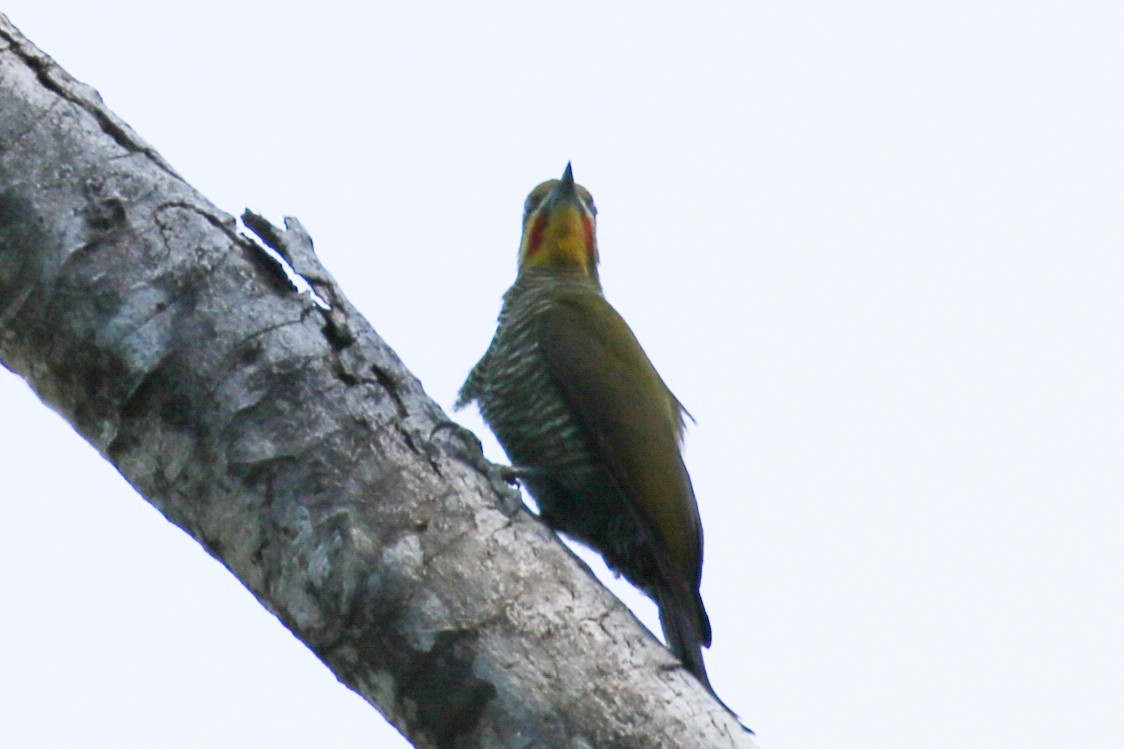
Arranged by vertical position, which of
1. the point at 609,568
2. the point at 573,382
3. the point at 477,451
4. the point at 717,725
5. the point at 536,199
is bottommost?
the point at 717,725

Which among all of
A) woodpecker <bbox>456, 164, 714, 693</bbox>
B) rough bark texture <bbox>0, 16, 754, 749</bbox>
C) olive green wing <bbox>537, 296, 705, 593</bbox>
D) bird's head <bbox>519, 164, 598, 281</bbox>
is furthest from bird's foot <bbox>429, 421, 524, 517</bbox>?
bird's head <bbox>519, 164, 598, 281</bbox>

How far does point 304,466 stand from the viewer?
221 centimetres

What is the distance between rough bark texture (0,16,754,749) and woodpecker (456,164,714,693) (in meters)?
1.26

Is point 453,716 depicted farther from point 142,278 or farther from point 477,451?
point 142,278

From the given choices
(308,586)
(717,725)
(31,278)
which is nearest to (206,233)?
(31,278)

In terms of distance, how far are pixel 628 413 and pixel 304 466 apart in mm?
2226

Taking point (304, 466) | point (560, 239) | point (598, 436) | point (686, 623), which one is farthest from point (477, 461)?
point (560, 239)

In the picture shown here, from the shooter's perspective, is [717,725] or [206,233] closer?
[717,725]

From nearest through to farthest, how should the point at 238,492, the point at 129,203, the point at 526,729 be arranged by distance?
the point at 526,729
the point at 238,492
the point at 129,203

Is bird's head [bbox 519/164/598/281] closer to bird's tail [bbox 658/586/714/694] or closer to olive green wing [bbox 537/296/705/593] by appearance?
olive green wing [bbox 537/296/705/593]

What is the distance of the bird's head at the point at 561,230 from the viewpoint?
5871 mm

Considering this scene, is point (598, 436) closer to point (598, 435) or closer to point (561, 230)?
point (598, 435)

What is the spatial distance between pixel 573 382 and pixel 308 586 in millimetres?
2381

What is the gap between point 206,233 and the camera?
2383 millimetres
